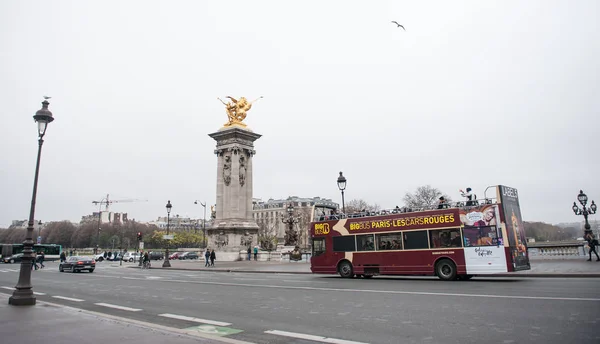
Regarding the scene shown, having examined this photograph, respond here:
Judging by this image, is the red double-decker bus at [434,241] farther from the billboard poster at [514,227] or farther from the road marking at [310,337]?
the road marking at [310,337]

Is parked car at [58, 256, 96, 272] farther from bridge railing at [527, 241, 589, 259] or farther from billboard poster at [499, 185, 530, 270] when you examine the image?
bridge railing at [527, 241, 589, 259]

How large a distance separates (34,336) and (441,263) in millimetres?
16685

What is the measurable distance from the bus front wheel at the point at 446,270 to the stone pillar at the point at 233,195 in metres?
29.7

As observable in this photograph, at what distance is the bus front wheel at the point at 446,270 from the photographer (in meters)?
19.1

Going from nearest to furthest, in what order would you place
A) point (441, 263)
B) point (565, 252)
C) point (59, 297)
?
point (59, 297) < point (441, 263) < point (565, 252)

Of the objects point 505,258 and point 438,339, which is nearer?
point 438,339

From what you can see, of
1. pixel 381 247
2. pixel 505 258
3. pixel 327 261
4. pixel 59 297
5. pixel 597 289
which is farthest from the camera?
pixel 327 261

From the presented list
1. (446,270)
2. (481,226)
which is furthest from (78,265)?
(481,226)

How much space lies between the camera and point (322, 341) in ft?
23.6

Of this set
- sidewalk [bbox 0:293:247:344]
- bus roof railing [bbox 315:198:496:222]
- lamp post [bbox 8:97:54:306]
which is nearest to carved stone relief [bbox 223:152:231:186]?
bus roof railing [bbox 315:198:496:222]

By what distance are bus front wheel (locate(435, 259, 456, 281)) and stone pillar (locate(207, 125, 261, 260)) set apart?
2966cm

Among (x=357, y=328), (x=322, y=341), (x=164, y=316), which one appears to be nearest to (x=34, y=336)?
(x=164, y=316)

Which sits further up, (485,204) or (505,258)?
(485,204)

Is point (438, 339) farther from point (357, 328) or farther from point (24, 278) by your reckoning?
point (24, 278)
